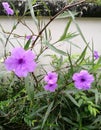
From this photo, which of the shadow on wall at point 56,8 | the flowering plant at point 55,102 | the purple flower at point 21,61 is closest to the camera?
the purple flower at point 21,61

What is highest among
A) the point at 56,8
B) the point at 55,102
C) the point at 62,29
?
the point at 56,8

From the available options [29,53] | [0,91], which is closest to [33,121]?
[0,91]

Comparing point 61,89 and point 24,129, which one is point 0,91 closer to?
point 24,129

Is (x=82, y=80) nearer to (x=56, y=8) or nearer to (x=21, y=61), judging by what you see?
(x=21, y=61)

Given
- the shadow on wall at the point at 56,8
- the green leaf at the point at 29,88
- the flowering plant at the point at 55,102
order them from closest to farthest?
the green leaf at the point at 29,88
the flowering plant at the point at 55,102
the shadow on wall at the point at 56,8

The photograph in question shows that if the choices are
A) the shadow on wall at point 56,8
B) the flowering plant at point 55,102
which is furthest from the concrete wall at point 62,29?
the flowering plant at point 55,102

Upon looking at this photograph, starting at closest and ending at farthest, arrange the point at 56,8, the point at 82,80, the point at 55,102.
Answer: the point at 82,80
the point at 55,102
the point at 56,8

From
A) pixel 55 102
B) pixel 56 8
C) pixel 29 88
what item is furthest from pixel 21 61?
pixel 56 8

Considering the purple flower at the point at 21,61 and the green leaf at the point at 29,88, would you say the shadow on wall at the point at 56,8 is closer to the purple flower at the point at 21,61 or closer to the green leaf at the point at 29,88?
the green leaf at the point at 29,88
